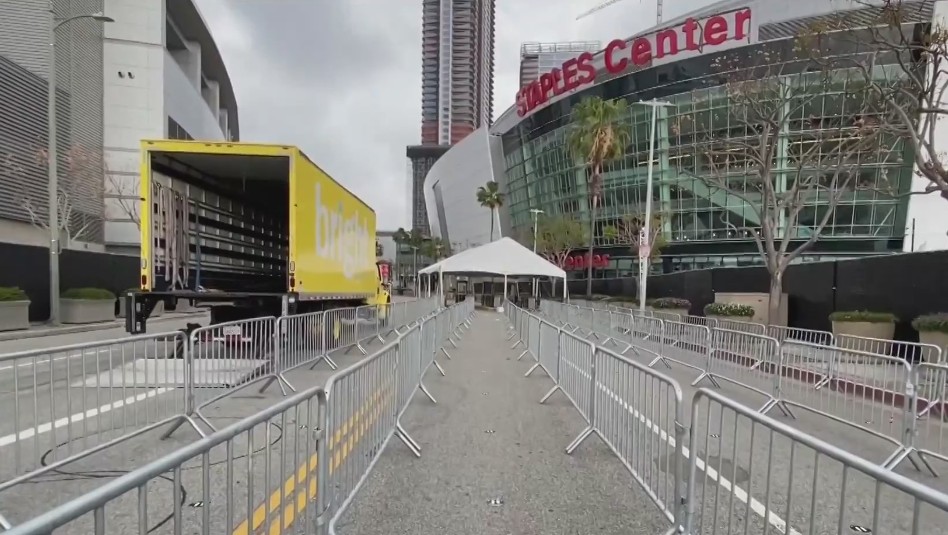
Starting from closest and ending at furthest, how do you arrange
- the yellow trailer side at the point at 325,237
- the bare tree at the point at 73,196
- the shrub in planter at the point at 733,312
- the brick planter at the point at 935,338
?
1. the yellow trailer side at the point at 325,237
2. the brick planter at the point at 935,338
3. the shrub in planter at the point at 733,312
4. the bare tree at the point at 73,196

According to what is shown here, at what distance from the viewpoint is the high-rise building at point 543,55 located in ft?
437

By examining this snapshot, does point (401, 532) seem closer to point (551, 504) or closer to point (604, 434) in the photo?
point (551, 504)

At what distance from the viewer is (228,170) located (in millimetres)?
13156

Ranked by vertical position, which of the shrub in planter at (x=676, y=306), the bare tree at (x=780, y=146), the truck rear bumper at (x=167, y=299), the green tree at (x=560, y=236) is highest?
the bare tree at (x=780, y=146)

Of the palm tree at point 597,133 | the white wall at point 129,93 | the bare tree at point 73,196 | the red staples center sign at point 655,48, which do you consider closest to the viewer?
the bare tree at point 73,196

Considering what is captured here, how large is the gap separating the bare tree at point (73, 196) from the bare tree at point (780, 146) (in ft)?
96.8

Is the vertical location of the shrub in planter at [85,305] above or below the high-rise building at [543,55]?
below

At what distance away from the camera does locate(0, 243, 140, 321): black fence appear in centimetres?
2067

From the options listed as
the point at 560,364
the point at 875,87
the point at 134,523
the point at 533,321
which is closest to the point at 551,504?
the point at 134,523

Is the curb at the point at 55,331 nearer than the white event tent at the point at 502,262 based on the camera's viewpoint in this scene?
Yes

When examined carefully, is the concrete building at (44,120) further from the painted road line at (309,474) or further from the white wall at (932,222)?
the white wall at (932,222)

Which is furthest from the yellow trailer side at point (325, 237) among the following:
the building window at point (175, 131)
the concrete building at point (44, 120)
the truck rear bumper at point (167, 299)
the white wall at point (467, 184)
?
the white wall at point (467, 184)

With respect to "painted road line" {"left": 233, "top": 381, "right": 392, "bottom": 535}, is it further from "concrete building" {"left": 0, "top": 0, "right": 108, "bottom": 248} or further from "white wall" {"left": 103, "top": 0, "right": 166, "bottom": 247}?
"white wall" {"left": 103, "top": 0, "right": 166, "bottom": 247}

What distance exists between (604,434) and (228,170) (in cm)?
1030
